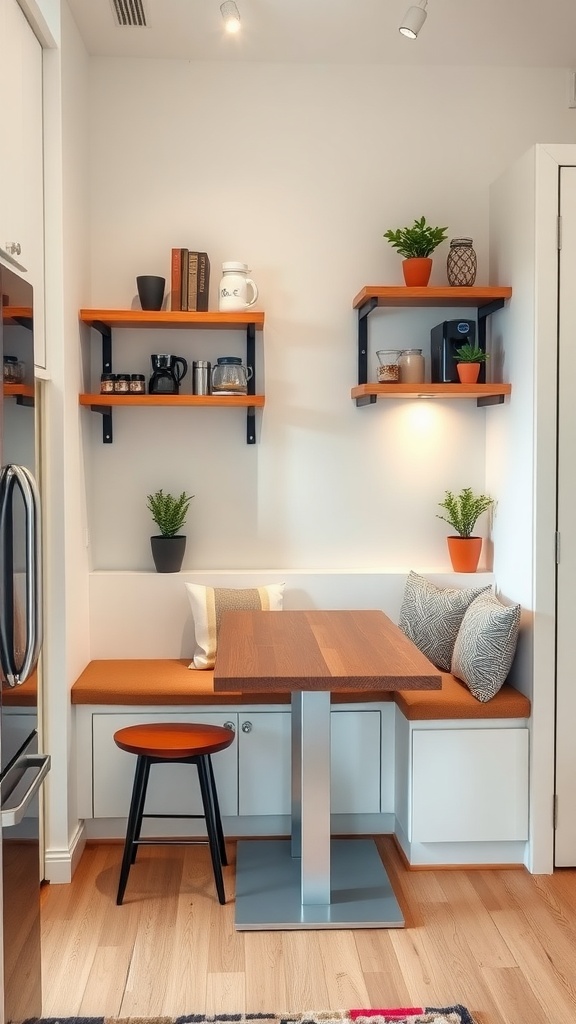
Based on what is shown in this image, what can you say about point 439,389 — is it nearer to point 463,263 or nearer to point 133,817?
point 463,263

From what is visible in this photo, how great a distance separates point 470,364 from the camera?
3482 millimetres

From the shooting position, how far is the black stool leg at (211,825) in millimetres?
2930

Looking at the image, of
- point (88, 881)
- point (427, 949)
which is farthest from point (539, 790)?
point (88, 881)

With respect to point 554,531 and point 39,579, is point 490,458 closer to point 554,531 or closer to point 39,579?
point 554,531

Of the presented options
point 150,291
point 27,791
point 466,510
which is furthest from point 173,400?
point 27,791

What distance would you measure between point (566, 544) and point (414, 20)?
68.6 inches

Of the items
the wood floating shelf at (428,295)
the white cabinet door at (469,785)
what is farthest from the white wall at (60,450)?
the white cabinet door at (469,785)

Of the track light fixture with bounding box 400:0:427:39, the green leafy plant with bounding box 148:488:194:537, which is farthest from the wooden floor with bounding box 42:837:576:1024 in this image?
the track light fixture with bounding box 400:0:427:39

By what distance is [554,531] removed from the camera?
3178mm

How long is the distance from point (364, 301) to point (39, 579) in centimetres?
202

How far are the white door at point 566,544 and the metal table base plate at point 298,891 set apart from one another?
0.66 metres

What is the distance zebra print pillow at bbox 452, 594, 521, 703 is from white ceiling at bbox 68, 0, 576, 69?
6.74 ft

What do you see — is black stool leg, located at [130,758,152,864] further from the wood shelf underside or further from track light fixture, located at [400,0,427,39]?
track light fixture, located at [400,0,427,39]

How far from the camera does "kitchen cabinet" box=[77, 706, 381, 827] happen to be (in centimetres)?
334
